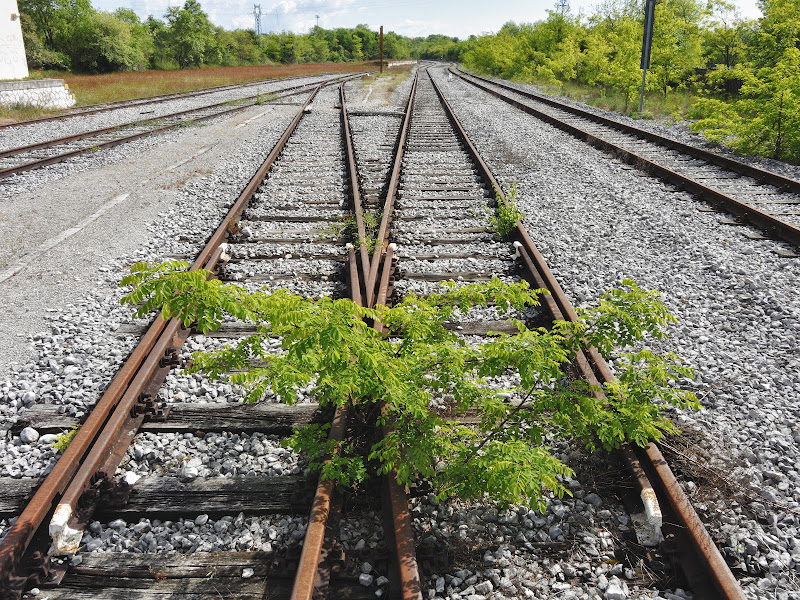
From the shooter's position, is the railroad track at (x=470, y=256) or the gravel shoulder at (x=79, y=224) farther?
the gravel shoulder at (x=79, y=224)

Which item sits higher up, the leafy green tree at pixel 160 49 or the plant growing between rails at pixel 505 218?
the leafy green tree at pixel 160 49

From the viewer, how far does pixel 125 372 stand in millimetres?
3848

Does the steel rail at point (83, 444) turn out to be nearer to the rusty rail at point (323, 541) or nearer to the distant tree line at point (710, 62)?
the rusty rail at point (323, 541)

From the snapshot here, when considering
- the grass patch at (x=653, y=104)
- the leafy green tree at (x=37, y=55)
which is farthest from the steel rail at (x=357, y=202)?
the leafy green tree at (x=37, y=55)

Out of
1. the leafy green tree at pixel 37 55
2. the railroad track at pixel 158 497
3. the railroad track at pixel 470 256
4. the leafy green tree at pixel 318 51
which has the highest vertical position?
the leafy green tree at pixel 318 51

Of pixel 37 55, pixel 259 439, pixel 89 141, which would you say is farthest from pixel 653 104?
pixel 37 55

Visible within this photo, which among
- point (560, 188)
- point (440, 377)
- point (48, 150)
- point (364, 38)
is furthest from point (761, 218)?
point (364, 38)

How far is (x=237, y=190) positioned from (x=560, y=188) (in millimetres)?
5078

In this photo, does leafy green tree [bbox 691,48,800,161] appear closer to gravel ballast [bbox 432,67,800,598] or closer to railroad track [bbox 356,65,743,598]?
gravel ballast [bbox 432,67,800,598]

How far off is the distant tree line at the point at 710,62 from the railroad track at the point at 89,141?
1351 cm

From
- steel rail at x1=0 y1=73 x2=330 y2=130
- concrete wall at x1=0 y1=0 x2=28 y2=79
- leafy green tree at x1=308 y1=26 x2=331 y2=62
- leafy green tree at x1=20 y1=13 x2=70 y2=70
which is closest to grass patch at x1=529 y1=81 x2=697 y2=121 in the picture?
steel rail at x1=0 y1=73 x2=330 y2=130

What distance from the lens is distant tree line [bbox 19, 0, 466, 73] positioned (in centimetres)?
5184

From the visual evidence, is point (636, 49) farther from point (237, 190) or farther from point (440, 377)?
point (440, 377)

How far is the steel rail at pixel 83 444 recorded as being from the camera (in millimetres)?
2553
